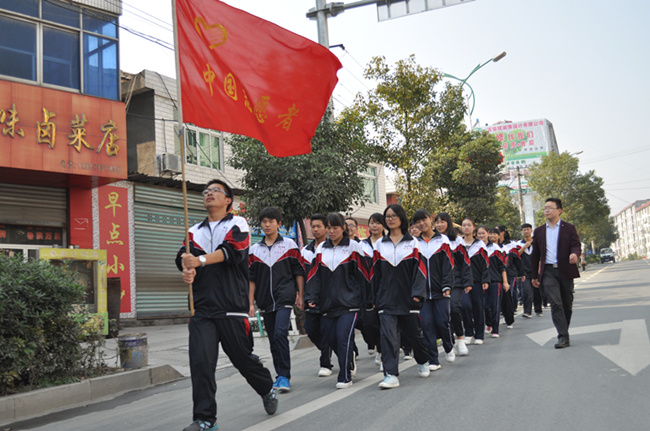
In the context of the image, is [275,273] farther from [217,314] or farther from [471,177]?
[471,177]

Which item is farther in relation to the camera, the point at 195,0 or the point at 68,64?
the point at 68,64

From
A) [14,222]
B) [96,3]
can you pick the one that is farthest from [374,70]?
[14,222]

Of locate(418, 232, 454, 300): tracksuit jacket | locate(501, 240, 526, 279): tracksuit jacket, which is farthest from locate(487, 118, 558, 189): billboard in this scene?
locate(418, 232, 454, 300): tracksuit jacket

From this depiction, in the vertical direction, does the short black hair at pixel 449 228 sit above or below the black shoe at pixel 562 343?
above

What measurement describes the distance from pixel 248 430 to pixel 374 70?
12819 millimetres

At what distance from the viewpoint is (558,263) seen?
820 centimetres

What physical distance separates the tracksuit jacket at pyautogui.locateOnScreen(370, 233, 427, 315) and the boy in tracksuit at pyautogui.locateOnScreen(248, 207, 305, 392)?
92 centimetres

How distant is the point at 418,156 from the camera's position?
16.3 m

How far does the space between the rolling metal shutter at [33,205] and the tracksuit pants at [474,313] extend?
34.3 ft

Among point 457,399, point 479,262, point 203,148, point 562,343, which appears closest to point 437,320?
point 562,343

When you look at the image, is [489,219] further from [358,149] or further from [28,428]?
[28,428]

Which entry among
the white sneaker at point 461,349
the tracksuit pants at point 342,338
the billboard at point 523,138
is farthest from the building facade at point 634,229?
the tracksuit pants at point 342,338

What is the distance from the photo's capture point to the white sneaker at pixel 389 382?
591 centimetres

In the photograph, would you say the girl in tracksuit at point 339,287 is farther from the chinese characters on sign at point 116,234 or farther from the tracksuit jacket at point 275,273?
the chinese characters on sign at point 116,234
